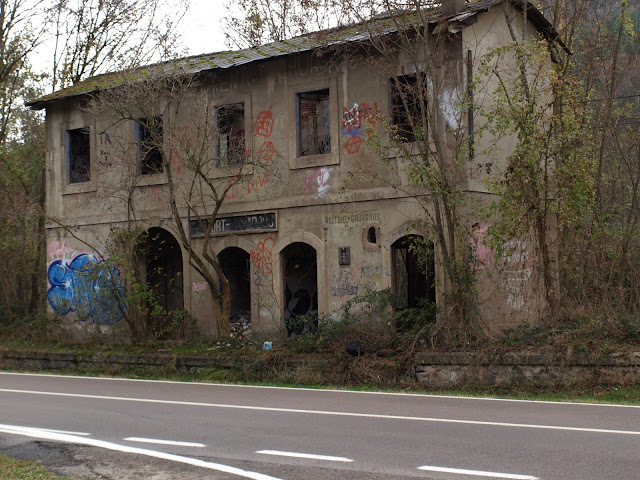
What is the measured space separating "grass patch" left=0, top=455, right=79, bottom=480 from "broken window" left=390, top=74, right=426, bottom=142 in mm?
10491

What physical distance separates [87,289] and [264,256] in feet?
19.0

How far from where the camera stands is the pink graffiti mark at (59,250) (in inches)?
935

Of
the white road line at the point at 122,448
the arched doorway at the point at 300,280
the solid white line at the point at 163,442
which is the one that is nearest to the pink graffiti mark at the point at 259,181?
the arched doorway at the point at 300,280

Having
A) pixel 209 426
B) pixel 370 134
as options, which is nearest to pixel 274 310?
pixel 370 134

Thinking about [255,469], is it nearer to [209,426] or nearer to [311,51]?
[209,426]

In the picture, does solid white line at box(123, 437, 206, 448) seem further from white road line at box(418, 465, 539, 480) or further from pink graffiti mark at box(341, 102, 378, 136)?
pink graffiti mark at box(341, 102, 378, 136)

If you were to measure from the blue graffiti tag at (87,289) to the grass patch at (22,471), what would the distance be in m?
12.4

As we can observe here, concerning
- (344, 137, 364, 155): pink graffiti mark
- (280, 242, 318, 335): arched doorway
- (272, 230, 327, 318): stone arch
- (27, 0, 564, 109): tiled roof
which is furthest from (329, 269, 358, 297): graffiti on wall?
(27, 0, 564, 109): tiled roof

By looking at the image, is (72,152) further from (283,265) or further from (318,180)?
(318,180)

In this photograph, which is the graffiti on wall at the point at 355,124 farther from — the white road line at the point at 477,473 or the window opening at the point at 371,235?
the white road line at the point at 477,473

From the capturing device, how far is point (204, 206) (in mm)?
19891

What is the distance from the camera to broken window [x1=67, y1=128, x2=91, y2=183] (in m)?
23.8

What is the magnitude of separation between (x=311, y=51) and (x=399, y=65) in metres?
2.32

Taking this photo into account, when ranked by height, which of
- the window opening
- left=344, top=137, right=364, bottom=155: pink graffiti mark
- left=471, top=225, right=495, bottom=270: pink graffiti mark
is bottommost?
left=471, top=225, right=495, bottom=270: pink graffiti mark
